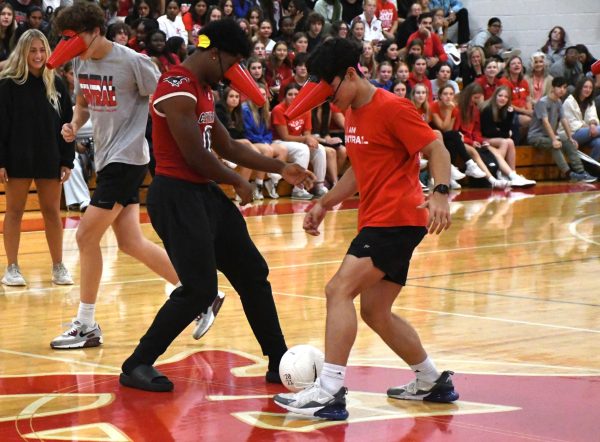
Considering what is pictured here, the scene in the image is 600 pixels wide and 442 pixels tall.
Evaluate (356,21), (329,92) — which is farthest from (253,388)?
(356,21)

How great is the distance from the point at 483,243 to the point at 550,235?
42.5 inches

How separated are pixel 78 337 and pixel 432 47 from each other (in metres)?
15.0

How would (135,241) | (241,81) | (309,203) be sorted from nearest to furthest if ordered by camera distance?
1. (241,81)
2. (135,241)
3. (309,203)

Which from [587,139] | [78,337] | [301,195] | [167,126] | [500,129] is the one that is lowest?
[301,195]

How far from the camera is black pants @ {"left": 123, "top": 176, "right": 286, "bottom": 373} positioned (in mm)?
5977

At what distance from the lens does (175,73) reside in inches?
237

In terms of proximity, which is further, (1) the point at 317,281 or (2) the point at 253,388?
(1) the point at 317,281

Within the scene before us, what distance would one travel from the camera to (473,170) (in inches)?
729

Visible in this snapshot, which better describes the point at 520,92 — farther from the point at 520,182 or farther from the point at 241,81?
the point at 241,81

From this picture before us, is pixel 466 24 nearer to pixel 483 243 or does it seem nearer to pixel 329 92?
pixel 483 243

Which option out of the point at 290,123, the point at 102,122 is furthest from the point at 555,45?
the point at 102,122

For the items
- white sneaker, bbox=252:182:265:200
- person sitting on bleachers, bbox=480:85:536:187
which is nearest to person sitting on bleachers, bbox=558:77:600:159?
person sitting on bleachers, bbox=480:85:536:187

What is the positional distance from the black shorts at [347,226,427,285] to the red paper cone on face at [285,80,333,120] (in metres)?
0.65

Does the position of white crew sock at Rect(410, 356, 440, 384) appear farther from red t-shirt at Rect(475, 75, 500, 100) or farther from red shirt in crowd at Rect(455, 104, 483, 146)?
red t-shirt at Rect(475, 75, 500, 100)
